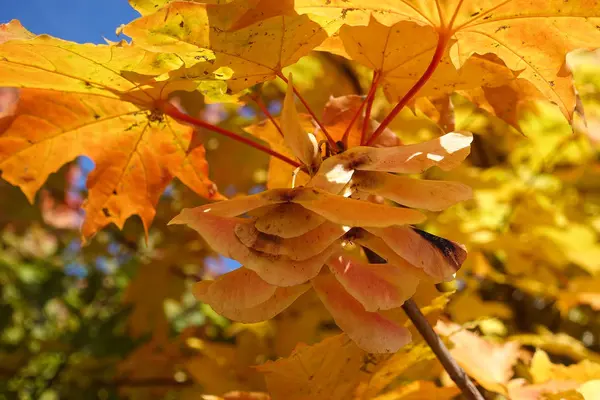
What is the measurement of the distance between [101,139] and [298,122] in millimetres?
395

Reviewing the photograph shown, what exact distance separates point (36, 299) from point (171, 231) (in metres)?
0.87

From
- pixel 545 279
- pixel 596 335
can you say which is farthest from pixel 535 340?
pixel 596 335

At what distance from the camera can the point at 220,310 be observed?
0.50 m

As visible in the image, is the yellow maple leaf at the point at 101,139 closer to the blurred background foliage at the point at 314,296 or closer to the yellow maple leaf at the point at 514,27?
the yellow maple leaf at the point at 514,27

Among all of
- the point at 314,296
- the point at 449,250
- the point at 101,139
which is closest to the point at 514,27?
the point at 449,250

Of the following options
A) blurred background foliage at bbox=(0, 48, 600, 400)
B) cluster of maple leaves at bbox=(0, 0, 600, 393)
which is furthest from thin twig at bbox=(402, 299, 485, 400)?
blurred background foliage at bbox=(0, 48, 600, 400)

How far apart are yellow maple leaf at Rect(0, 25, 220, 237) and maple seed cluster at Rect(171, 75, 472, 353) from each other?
23 centimetres

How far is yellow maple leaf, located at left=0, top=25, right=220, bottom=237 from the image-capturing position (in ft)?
2.25

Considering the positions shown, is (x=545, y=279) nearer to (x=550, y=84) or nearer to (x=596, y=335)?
(x=596, y=335)

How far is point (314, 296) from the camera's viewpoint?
1.41 meters

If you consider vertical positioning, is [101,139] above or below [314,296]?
above

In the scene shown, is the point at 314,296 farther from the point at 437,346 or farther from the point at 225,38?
the point at 225,38

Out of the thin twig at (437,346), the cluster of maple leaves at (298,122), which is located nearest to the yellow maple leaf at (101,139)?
the cluster of maple leaves at (298,122)

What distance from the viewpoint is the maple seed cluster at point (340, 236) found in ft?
1.56
